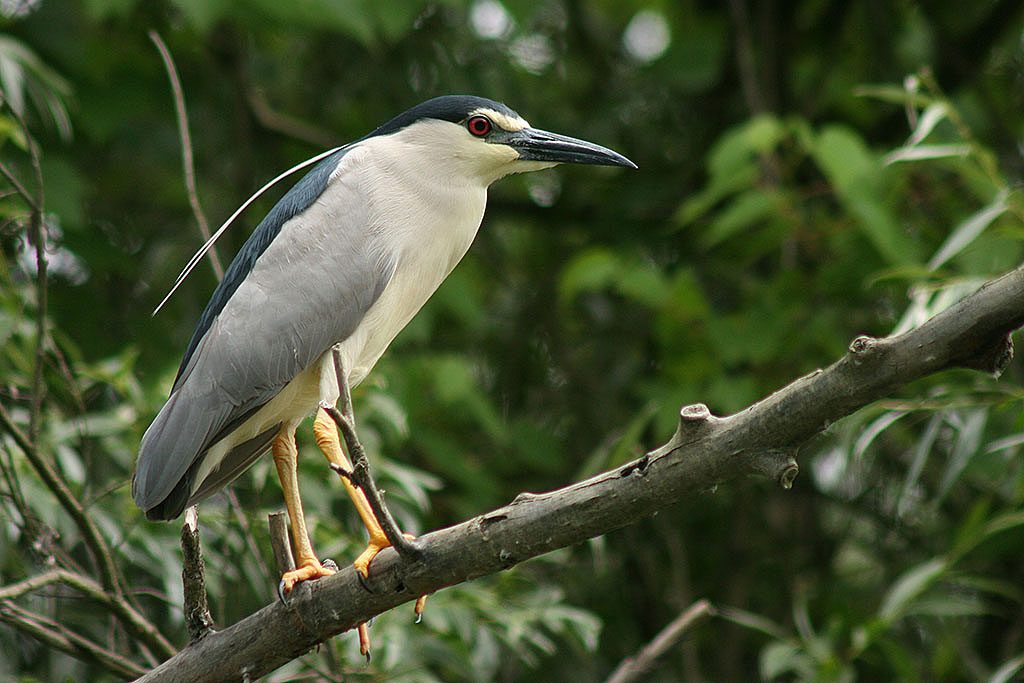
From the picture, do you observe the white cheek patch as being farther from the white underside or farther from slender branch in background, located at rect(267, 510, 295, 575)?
slender branch in background, located at rect(267, 510, 295, 575)

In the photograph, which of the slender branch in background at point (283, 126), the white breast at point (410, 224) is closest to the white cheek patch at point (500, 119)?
the white breast at point (410, 224)

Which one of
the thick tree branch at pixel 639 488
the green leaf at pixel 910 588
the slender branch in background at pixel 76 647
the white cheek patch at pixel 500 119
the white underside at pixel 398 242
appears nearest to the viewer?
the thick tree branch at pixel 639 488

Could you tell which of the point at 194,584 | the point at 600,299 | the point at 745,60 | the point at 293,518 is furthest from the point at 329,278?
the point at 745,60

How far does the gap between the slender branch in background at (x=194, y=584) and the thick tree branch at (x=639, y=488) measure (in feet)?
0.08

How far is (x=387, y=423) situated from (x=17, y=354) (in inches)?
36.8

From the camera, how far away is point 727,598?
4039mm

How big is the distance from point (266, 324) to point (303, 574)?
0.58 metres

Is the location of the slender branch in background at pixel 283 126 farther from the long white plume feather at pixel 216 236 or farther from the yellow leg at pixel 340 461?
the yellow leg at pixel 340 461

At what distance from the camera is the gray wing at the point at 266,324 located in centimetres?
229

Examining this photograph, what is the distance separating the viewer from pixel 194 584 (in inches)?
77.4

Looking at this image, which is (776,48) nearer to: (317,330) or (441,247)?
(441,247)

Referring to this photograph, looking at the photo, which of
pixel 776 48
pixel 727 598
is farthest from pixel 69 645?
pixel 776 48

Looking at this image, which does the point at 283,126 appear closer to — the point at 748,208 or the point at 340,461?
the point at 748,208

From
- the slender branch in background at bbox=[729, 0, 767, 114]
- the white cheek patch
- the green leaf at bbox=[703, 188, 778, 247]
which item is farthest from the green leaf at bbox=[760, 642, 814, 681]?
the slender branch in background at bbox=[729, 0, 767, 114]
